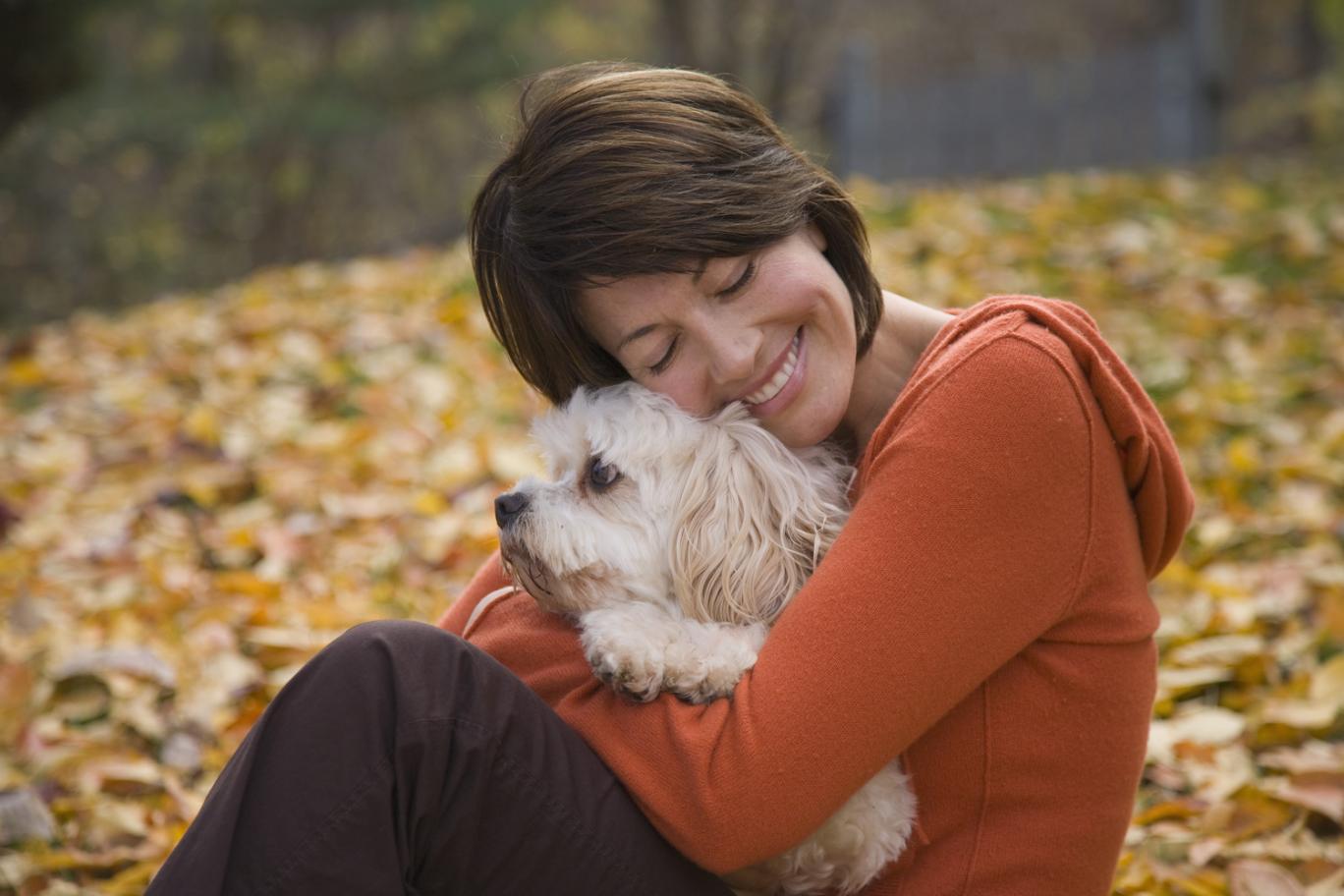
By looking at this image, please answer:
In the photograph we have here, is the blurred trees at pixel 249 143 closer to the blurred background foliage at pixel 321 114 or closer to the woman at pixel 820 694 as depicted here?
the blurred background foliage at pixel 321 114

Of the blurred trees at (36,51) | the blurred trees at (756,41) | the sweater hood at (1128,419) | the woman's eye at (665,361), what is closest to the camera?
the sweater hood at (1128,419)

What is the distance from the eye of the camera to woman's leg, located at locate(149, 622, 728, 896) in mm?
1843

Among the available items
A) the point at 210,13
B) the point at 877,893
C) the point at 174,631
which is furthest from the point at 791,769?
the point at 210,13

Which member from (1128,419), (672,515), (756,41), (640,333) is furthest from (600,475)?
(756,41)

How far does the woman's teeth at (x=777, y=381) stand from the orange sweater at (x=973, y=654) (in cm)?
27

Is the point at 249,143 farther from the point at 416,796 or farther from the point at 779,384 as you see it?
the point at 416,796

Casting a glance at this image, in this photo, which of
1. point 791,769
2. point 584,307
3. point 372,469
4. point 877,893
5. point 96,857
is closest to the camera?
point 791,769

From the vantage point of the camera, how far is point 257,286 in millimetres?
8391

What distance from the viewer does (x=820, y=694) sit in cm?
181

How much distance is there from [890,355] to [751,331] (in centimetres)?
34

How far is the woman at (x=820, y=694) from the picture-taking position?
1.83m

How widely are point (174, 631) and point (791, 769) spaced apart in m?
2.52

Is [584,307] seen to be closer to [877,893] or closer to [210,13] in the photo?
[877,893]

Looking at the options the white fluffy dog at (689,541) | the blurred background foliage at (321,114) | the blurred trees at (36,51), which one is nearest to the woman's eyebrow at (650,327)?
the white fluffy dog at (689,541)
